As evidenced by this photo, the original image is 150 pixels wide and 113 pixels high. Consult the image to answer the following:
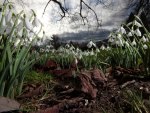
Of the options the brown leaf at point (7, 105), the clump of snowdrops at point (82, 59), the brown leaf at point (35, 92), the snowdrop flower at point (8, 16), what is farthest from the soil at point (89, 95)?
the clump of snowdrops at point (82, 59)

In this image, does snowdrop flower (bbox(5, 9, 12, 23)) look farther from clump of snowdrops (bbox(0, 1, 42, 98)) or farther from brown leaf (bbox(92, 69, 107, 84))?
brown leaf (bbox(92, 69, 107, 84))

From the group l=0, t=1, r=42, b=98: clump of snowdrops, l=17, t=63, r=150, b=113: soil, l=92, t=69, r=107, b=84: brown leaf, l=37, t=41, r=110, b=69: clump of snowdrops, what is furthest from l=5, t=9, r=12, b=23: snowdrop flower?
l=37, t=41, r=110, b=69: clump of snowdrops

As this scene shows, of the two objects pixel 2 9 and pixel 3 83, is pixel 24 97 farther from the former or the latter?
pixel 2 9

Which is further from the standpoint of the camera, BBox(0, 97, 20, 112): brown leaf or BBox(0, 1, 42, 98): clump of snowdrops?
BBox(0, 1, 42, 98): clump of snowdrops

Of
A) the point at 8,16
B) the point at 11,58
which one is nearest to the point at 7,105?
the point at 11,58

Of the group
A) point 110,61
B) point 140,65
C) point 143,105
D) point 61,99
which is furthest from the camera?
point 110,61

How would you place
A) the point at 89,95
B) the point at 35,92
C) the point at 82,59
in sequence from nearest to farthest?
the point at 89,95
the point at 35,92
the point at 82,59

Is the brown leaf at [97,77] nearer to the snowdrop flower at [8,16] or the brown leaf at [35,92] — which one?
the brown leaf at [35,92]

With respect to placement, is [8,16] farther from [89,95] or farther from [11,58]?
[89,95]

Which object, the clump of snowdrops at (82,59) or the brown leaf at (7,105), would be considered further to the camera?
the clump of snowdrops at (82,59)

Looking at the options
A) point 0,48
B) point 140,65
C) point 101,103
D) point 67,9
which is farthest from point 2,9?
point 67,9

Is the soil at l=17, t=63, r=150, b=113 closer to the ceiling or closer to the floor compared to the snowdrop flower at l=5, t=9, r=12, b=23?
closer to the floor
